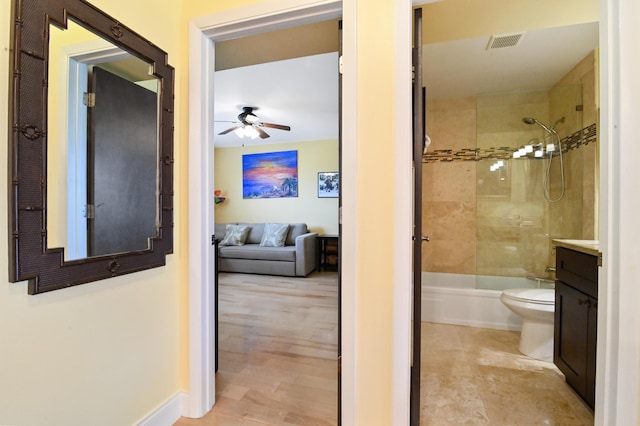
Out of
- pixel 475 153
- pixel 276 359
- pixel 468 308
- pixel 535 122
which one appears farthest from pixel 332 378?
pixel 535 122

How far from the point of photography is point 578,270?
1.60 m

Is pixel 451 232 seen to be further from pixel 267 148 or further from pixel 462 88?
pixel 267 148

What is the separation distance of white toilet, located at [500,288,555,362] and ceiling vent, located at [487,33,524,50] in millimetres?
1841

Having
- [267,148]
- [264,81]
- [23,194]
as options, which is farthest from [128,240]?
[267,148]

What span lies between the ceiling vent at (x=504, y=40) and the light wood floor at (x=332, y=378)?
227 centimetres

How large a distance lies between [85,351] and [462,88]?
3.33 metres

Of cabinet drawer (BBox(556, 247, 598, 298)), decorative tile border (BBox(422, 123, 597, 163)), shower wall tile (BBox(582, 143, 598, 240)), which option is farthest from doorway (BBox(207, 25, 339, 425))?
shower wall tile (BBox(582, 143, 598, 240))

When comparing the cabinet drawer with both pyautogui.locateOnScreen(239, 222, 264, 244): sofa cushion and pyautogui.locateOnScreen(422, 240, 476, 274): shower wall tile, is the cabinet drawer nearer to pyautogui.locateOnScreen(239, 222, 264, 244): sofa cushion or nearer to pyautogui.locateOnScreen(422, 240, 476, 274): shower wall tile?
pyautogui.locateOnScreen(422, 240, 476, 274): shower wall tile

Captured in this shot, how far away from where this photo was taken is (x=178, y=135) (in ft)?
4.97

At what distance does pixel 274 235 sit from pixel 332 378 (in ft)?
11.1

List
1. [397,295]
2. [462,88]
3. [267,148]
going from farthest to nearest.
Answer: [267,148]
[462,88]
[397,295]

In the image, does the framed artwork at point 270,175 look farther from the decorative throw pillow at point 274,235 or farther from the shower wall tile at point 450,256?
the shower wall tile at point 450,256

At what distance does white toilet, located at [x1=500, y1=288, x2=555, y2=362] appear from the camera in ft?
6.72

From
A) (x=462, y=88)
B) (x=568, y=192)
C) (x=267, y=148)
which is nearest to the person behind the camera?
(x=568, y=192)
